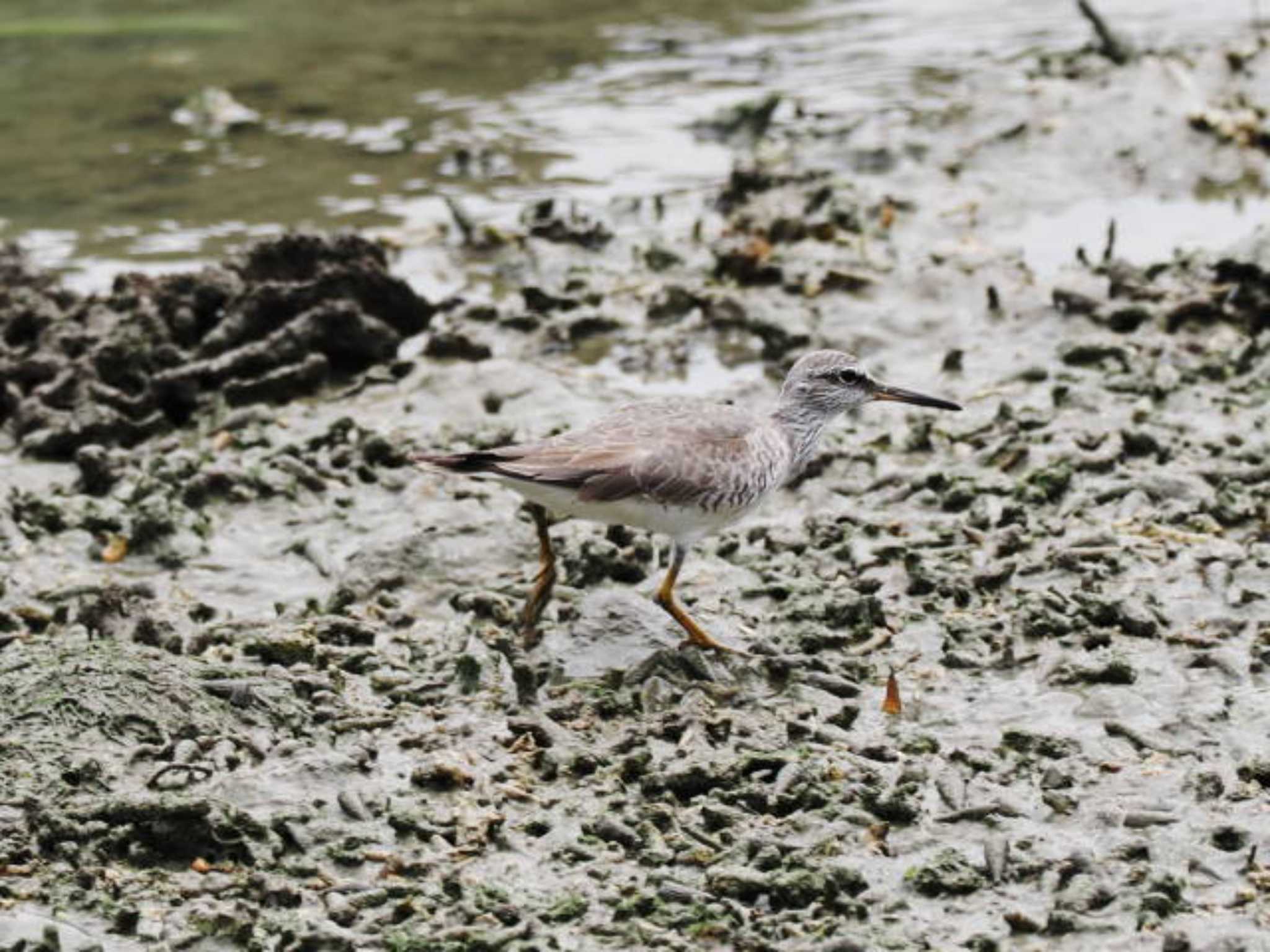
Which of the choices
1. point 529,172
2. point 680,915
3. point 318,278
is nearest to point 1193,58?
point 529,172

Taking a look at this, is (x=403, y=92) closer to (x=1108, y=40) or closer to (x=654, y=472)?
(x=1108, y=40)

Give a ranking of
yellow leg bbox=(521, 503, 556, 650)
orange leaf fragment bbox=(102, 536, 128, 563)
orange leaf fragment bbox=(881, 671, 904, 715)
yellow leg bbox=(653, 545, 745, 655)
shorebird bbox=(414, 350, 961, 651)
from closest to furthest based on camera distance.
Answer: orange leaf fragment bbox=(881, 671, 904, 715), shorebird bbox=(414, 350, 961, 651), yellow leg bbox=(653, 545, 745, 655), yellow leg bbox=(521, 503, 556, 650), orange leaf fragment bbox=(102, 536, 128, 563)

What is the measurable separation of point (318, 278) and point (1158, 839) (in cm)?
613

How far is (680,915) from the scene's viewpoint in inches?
222

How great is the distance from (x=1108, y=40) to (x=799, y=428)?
26.2 feet

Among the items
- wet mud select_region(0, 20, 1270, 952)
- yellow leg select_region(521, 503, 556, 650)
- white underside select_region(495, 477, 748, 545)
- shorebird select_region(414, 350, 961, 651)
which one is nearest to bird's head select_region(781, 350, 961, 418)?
shorebird select_region(414, 350, 961, 651)

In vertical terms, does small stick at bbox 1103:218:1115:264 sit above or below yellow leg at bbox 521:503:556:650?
above

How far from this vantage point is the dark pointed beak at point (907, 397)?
826 cm

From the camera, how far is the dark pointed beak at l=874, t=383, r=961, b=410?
27.1 feet

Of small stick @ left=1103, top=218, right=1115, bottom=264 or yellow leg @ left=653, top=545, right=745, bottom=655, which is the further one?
small stick @ left=1103, top=218, right=1115, bottom=264

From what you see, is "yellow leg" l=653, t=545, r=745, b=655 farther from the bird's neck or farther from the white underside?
the bird's neck

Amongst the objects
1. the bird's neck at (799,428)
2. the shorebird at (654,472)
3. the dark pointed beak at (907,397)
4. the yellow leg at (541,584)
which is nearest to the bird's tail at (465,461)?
the shorebird at (654,472)

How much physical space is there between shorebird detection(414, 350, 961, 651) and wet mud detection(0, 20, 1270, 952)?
1.02 feet

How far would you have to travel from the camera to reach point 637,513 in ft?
23.8
